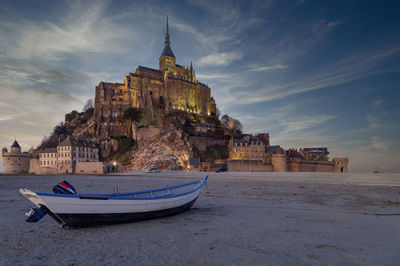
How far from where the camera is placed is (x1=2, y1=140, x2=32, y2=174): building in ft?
216

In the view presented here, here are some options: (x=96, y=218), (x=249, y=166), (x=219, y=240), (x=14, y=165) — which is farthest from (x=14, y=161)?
(x=219, y=240)

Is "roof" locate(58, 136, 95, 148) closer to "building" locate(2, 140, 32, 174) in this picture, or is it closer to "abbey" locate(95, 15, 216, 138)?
"abbey" locate(95, 15, 216, 138)

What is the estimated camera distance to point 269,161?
63875 millimetres

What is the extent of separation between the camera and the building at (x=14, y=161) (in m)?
65.8

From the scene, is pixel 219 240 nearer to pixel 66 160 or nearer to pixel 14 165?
pixel 66 160

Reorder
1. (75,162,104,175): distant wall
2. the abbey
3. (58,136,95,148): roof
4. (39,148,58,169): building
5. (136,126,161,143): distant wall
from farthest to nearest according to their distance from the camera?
the abbey → (136,126,161,143): distant wall → (39,148,58,169): building → (58,136,95,148): roof → (75,162,104,175): distant wall

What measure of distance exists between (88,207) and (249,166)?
2197 inches

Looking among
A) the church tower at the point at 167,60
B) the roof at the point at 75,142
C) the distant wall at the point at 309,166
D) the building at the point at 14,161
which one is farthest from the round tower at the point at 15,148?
the distant wall at the point at 309,166

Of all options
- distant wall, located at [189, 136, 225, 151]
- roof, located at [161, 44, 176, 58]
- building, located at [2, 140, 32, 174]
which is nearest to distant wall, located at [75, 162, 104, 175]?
building, located at [2, 140, 32, 174]

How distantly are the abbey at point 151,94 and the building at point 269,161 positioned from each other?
40454mm

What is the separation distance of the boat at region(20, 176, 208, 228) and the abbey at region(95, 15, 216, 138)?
3107 inches

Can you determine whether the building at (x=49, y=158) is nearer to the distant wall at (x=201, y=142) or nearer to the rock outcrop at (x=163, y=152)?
the rock outcrop at (x=163, y=152)

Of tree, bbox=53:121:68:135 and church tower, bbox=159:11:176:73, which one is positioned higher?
church tower, bbox=159:11:176:73

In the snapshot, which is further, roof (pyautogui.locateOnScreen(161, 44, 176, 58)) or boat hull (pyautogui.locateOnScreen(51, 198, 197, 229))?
roof (pyautogui.locateOnScreen(161, 44, 176, 58))
